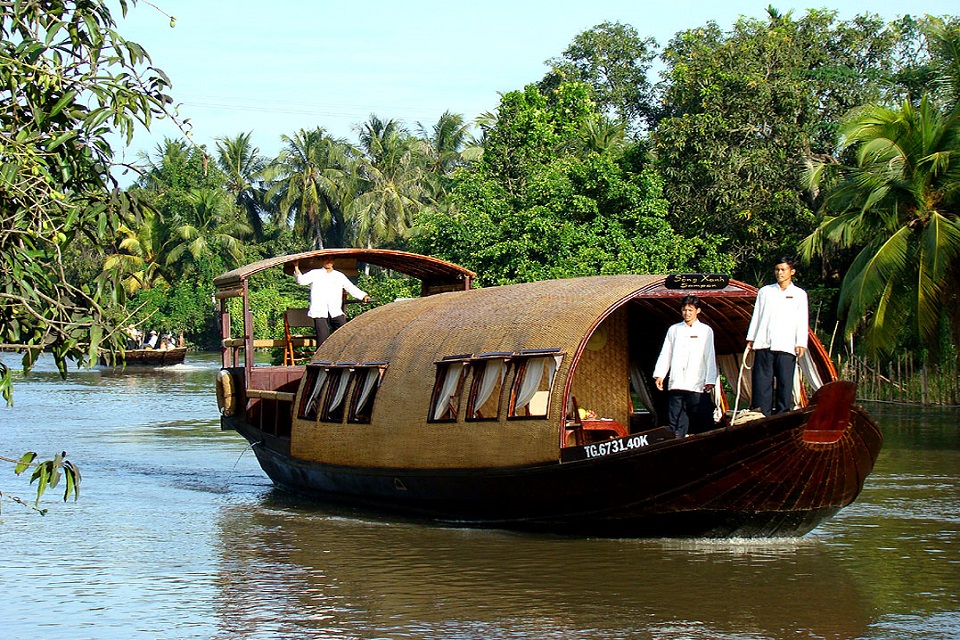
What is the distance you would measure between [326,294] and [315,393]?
4.92ft

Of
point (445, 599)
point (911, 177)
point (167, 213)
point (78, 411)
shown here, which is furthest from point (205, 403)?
point (167, 213)

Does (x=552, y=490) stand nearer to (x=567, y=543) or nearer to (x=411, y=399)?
(x=567, y=543)

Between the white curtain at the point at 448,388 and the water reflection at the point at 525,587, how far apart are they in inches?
42.8

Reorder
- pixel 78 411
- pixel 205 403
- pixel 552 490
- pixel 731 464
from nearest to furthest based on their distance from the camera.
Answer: pixel 731 464 → pixel 552 490 → pixel 78 411 → pixel 205 403

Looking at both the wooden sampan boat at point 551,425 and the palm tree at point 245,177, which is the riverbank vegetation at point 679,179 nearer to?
the wooden sampan boat at point 551,425

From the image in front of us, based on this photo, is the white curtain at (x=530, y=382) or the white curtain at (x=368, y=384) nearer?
the white curtain at (x=530, y=382)

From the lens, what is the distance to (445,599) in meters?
8.30

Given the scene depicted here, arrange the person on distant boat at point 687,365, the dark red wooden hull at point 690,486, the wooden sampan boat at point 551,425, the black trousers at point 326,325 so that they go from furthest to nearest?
the black trousers at point 326,325 → the person on distant boat at point 687,365 → the wooden sampan boat at point 551,425 → the dark red wooden hull at point 690,486

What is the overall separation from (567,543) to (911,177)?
1206 centimetres

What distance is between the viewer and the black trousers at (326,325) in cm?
1370

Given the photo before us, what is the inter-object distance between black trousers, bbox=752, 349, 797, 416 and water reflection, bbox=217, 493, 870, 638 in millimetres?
1171

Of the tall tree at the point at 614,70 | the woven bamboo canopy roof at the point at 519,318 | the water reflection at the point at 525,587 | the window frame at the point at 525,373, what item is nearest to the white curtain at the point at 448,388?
the woven bamboo canopy roof at the point at 519,318

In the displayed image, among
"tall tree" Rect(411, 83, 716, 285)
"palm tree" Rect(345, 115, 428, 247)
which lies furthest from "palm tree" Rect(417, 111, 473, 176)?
"tall tree" Rect(411, 83, 716, 285)

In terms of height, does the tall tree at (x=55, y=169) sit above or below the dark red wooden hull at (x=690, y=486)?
above
